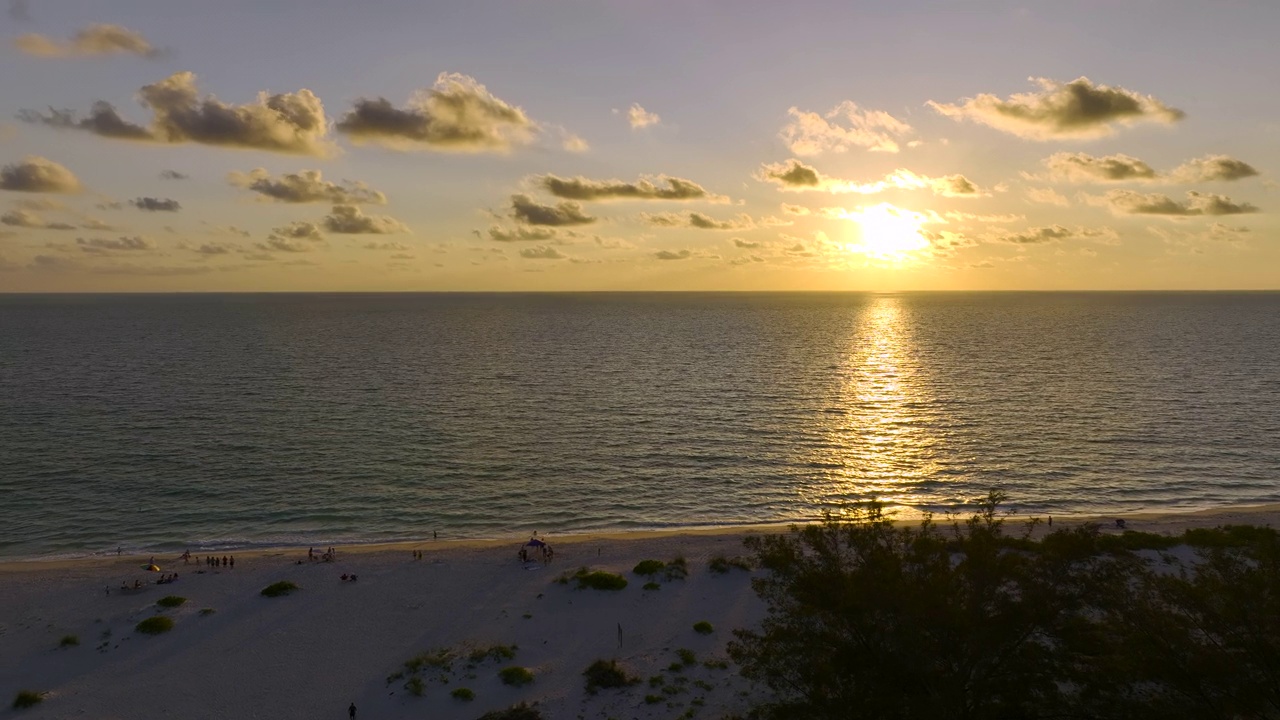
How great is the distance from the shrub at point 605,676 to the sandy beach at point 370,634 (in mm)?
411

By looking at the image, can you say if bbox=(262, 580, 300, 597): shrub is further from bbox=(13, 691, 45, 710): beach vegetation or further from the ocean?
bbox=(13, 691, 45, 710): beach vegetation

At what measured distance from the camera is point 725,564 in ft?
148

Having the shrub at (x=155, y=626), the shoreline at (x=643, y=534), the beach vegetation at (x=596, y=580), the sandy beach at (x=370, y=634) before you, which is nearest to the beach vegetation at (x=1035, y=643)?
the sandy beach at (x=370, y=634)

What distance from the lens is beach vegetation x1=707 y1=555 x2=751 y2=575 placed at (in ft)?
147

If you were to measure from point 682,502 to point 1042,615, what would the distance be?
4227 centimetres

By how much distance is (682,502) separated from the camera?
61594 mm

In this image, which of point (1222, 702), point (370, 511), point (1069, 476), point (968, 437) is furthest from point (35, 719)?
point (968, 437)

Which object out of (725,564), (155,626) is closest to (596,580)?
(725,564)

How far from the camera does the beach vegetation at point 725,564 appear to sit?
44.7 meters

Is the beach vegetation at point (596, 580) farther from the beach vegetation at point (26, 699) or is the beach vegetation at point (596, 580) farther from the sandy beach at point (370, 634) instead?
the beach vegetation at point (26, 699)

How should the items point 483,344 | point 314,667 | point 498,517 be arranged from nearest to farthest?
point 314,667
point 498,517
point 483,344

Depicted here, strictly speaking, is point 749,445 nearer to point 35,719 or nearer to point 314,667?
point 314,667

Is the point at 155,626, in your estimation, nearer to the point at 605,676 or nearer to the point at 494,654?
the point at 494,654

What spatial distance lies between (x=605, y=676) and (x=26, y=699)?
2589 centimetres
